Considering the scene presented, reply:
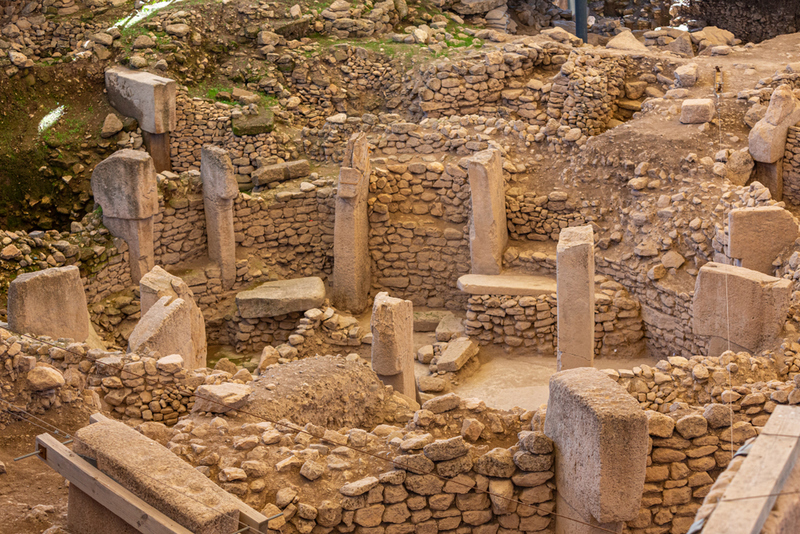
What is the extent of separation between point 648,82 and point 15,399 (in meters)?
11.3

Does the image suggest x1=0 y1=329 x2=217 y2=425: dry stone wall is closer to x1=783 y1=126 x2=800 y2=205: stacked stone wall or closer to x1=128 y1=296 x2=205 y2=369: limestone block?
x1=128 y1=296 x2=205 y2=369: limestone block

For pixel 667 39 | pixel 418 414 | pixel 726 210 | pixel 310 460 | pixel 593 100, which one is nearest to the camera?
pixel 310 460

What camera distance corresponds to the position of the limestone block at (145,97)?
50.6 ft

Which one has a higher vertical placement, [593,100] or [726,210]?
[593,100]

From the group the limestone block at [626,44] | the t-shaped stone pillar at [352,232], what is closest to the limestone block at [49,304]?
the t-shaped stone pillar at [352,232]

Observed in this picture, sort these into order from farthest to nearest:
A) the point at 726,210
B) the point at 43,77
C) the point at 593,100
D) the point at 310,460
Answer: the point at 43,77 → the point at 593,100 → the point at 726,210 → the point at 310,460

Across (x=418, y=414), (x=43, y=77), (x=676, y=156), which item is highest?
(x=43, y=77)

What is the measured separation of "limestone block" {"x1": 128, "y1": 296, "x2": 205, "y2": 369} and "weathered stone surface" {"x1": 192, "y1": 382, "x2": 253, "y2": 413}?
1560 millimetres

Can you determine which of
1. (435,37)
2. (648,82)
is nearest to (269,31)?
(435,37)

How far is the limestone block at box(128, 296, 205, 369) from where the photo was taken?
912 cm

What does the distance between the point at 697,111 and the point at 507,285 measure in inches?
136

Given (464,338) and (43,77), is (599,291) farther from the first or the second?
(43,77)

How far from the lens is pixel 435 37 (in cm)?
1764

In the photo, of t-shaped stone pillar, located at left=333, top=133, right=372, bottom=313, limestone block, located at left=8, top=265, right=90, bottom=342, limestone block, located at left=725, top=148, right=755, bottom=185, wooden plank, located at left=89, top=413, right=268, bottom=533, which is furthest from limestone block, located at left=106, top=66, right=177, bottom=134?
wooden plank, located at left=89, top=413, right=268, bottom=533
